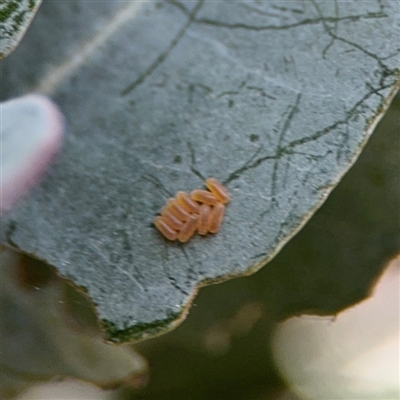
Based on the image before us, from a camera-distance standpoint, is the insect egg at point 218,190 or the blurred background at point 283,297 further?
the blurred background at point 283,297

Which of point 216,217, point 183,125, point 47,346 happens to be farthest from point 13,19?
point 47,346

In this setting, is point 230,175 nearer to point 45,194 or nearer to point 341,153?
point 341,153

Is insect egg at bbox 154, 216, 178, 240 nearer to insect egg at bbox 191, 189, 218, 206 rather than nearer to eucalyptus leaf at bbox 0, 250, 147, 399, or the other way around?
insect egg at bbox 191, 189, 218, 206

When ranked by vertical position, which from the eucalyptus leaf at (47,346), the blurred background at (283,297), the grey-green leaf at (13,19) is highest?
the grey-green leaf at (13,19)

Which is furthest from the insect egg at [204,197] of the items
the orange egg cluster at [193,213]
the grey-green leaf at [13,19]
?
the grey-green leaf at [13,19]

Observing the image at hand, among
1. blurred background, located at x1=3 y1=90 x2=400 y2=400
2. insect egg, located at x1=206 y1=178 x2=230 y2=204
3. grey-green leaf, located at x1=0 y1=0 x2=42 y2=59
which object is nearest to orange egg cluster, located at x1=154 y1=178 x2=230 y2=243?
insect egg, located at x1=206 y1=178 x2=230 y2=204

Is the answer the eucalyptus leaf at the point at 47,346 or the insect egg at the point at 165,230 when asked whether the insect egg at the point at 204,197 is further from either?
the eucalyptus leaf at the point at 47,346

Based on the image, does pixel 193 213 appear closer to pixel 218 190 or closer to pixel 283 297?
pixel 218 190
